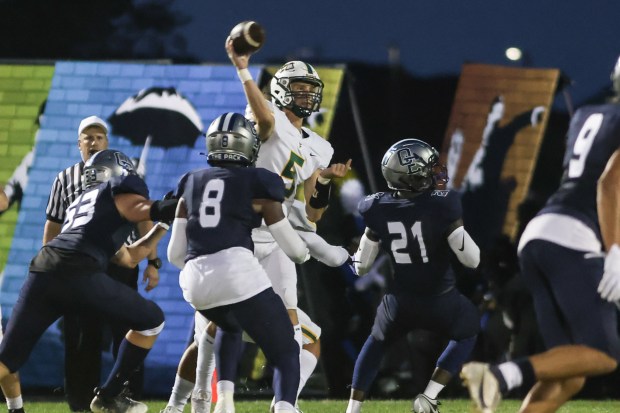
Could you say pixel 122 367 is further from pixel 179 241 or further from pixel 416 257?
pixel 416 257

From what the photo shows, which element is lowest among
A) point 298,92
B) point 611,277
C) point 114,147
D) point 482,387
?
point 482,387

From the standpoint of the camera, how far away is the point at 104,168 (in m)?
6.64

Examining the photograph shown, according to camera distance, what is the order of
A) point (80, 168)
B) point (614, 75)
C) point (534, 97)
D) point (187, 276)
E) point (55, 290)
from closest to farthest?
point (614, 75)
point (187, 276)
point (55, 290)
point (80, 168)
point (534, 97)

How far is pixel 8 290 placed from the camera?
10.1 metres

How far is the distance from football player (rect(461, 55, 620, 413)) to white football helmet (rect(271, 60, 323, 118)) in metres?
2.25

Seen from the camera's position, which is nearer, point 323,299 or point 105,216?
point 105,216

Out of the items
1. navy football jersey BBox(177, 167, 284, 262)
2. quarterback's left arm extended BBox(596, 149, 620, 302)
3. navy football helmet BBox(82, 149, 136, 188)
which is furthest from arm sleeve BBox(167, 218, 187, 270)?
quarterback's left arm extended BBox(596, 149, 620, 302)

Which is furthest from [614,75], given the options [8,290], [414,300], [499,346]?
[8,290]

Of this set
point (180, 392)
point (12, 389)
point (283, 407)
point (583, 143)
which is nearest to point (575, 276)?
point (583, 143)

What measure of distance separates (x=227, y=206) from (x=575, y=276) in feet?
5.41

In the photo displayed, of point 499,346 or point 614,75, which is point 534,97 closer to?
point 499,346

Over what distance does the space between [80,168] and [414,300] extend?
2.41m

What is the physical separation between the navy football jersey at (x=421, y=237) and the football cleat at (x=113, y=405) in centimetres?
165

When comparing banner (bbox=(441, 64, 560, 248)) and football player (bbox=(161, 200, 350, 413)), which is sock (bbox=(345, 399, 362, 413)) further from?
banner (bbox=(441, 64, 560, 248))
